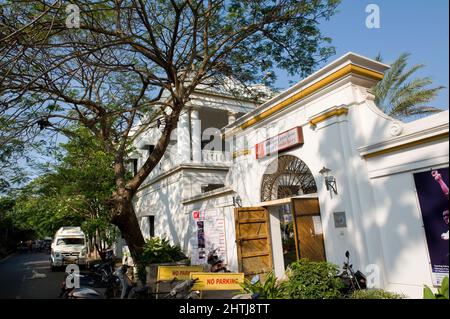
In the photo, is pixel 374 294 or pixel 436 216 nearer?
pixel 436 216

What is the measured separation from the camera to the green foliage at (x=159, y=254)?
1027 cm

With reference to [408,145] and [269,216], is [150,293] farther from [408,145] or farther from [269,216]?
[408,145]

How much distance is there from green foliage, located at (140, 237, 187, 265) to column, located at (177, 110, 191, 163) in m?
3.59

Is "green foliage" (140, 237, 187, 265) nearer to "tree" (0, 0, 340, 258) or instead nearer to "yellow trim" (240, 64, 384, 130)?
"tree" (0, 0, 340, 258)

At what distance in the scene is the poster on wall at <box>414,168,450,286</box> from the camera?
4652 mm

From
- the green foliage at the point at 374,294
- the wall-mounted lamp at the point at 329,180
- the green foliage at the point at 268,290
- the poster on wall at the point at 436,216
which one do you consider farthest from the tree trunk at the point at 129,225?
the poster on wall at the point at 436,216

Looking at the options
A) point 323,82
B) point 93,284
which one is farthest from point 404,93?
point 93,284

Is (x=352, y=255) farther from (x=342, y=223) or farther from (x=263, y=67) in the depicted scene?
(x=263, y=67)

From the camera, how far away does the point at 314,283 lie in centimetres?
539

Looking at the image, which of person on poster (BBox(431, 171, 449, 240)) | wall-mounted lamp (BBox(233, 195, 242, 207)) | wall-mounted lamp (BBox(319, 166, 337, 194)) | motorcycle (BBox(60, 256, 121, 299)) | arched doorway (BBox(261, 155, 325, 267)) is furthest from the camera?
wall-mounted lamp (BBox(233, 195, 242, 207))

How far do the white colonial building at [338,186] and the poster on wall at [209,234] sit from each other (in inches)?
1.3

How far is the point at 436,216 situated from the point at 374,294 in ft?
5.41

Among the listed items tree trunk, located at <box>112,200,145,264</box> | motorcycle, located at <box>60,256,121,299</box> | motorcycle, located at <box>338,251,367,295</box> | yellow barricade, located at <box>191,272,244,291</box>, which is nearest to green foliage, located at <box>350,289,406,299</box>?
motorcycle, located at <box>338,251,367,295</box>
